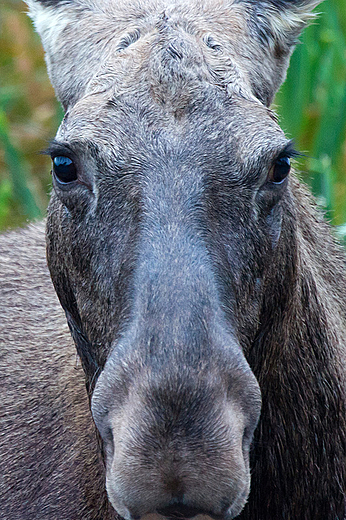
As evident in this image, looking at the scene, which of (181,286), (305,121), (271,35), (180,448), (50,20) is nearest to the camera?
Result: (180,448)

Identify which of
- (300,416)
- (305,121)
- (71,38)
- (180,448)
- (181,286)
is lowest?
(300,416)

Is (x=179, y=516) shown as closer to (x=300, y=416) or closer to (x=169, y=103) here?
(x=300, y=416)

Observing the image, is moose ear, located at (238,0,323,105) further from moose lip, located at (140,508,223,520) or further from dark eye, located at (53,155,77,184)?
moose lip, located at (140,508,223,520)

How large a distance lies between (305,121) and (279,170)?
3.74 metres

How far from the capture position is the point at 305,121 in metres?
6.13

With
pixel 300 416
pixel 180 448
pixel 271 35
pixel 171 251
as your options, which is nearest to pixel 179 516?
pixel 180 448

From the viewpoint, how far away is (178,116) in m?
2.43

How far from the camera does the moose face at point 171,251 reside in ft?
6.91

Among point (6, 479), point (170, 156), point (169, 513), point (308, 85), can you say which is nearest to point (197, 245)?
point (170, 156)

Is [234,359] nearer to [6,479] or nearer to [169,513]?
[169,513]

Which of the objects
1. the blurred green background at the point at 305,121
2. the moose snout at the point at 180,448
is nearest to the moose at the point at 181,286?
the moose snout at the point at 180,448

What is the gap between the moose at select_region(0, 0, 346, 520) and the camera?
2133mm

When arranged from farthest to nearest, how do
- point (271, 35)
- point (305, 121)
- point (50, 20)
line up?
point (305, 121)
point (50, 20)
point (271, 35)

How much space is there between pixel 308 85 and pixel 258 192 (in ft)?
11.1
